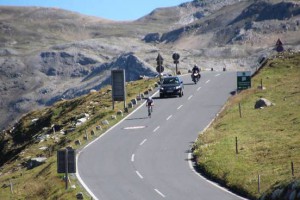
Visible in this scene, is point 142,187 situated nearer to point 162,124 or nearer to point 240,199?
point 240,199

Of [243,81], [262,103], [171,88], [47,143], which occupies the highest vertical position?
[243,81]

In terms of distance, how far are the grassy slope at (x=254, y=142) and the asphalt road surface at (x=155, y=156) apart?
3.30ft

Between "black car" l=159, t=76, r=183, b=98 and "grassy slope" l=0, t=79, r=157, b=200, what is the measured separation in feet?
12.1

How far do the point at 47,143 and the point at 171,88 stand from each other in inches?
569

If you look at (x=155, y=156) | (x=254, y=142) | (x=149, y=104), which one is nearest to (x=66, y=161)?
(x=155, y=156)

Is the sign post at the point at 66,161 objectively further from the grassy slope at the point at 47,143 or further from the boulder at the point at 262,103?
the boulder at the point at 262,103

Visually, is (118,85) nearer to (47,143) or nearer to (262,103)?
(47,143)

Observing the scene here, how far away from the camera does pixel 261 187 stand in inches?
979

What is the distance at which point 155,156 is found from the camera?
119 feet

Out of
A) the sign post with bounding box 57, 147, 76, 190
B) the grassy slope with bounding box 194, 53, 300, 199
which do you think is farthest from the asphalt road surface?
the sign post with bounding box 57, 147, 76, 190

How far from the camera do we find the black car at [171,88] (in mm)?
58875

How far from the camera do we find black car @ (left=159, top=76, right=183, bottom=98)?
5888 centimetres

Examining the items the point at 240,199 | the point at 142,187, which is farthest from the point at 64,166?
the point at 240,199

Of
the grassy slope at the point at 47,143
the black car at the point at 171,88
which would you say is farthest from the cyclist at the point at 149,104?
the black car at the point at 171,88
